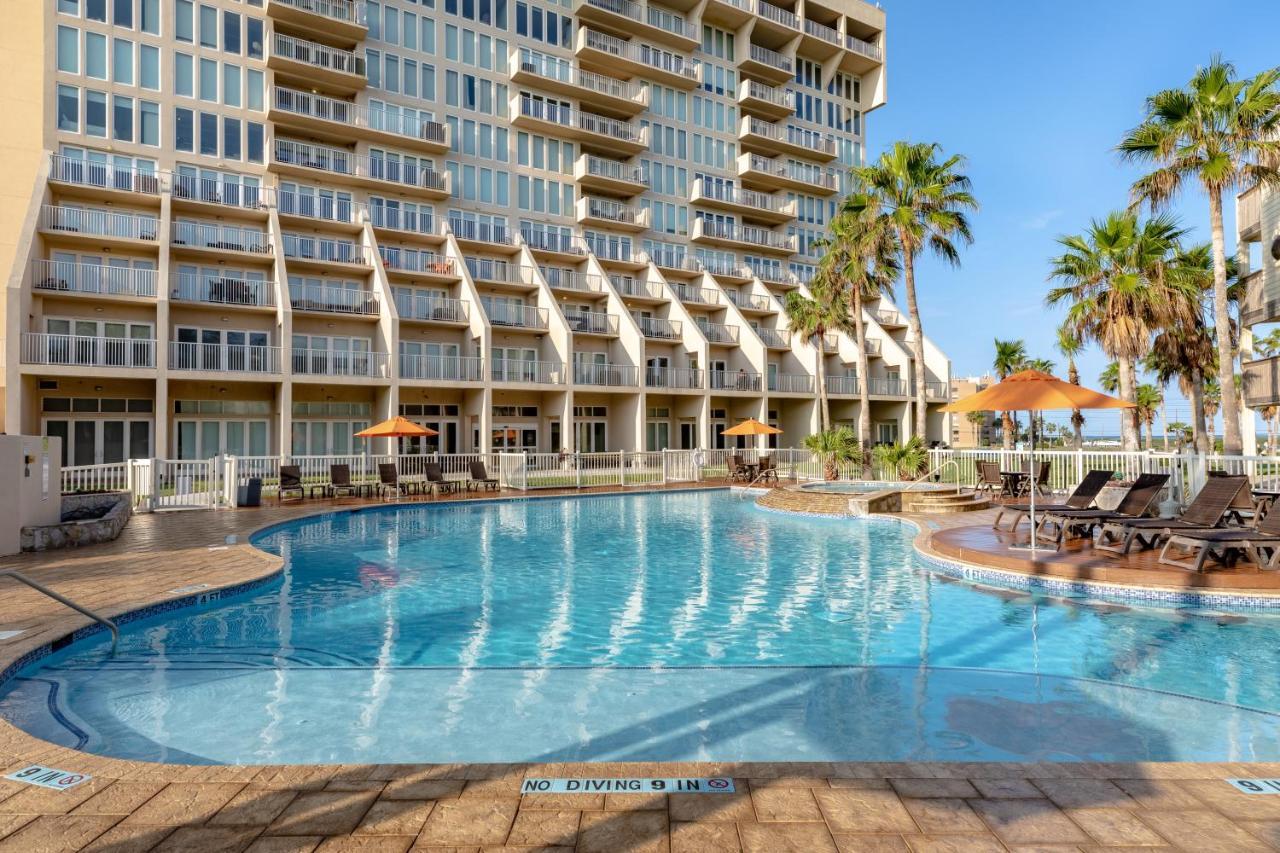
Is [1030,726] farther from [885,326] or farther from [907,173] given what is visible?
[885,326]

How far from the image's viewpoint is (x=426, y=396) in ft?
93.9

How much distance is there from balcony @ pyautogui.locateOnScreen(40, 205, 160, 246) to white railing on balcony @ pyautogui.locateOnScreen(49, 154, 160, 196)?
0.86 meters

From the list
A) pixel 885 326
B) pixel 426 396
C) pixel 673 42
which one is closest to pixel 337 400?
pixel 426 396

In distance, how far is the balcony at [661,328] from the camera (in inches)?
1300

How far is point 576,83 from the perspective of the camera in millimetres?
32781

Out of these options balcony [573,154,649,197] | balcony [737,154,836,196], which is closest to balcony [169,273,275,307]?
balcony [573,154,649,197]

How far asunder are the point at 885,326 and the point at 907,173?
17064 millimetres

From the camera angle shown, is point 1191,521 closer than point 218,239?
Yes

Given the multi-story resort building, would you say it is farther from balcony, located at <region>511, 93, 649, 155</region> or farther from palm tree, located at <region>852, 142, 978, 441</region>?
palm tree, located at <region>852, 142, 978, 441</region>

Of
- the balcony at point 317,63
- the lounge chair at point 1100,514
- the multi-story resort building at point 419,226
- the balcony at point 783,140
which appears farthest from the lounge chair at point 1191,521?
the balcony at point 783,140

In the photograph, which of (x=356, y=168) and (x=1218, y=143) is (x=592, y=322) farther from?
(x=1218, y=143)

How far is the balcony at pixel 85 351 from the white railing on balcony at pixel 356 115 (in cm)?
1072

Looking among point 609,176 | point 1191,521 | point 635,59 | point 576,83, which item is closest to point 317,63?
point 576,83

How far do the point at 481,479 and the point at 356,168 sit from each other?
15.2 m
